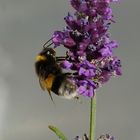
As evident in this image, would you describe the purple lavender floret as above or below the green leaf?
above

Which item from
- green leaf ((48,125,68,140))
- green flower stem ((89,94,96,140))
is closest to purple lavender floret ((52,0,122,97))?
green flower stem ((89,94,96,140))

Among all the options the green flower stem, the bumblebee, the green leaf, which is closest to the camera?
the green flower stem

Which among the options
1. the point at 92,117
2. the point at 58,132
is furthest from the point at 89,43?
the point at 58,132

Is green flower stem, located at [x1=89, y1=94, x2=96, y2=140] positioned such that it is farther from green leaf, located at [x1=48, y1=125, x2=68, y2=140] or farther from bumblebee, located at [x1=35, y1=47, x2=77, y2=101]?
green leaf, located at [x1=48, y1=125, x2=68, y2=140]

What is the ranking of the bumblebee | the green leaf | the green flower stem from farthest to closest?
the green leaf
the bumblebee
the green flower stem

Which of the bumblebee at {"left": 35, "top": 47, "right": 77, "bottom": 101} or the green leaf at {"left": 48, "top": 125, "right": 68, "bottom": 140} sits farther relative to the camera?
the green leaf at {"left": 48, "top": 125, "right": 68, "bottom": 140}

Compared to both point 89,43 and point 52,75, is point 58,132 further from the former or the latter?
point 89,43
